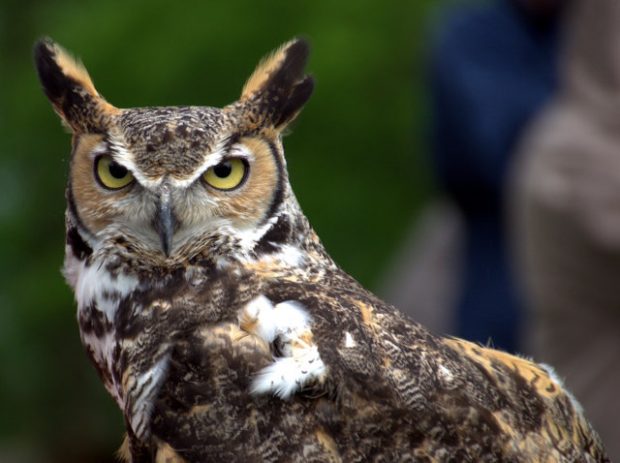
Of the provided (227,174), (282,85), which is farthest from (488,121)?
(227,174)

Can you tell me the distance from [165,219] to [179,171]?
93 mm

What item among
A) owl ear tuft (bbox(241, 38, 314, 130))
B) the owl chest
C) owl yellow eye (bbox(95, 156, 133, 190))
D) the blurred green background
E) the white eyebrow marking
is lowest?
the blurred green background

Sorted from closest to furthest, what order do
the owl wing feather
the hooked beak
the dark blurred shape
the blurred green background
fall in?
the owl wing feather < the hooked beak < the dark blurred shape < the blurred green background

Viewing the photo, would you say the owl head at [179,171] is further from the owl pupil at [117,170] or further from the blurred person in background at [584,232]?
the blurred person in background at [584,232]

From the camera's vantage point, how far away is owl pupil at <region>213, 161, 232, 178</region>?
2219 mm

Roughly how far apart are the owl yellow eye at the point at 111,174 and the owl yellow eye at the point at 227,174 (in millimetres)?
146

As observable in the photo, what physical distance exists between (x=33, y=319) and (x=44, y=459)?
1519mm

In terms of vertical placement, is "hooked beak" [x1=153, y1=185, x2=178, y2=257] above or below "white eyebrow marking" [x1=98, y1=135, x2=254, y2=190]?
below

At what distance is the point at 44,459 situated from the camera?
337 inches

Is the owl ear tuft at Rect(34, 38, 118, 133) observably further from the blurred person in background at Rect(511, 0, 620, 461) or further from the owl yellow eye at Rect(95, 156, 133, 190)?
the blurred person in background at Rect(511, 0, 620, 461)

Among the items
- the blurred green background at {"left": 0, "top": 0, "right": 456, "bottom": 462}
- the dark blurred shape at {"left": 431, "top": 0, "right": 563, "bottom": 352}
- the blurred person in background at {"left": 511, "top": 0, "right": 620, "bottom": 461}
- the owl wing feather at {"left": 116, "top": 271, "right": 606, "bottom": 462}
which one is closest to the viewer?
the owl wing feather at {"left": 116, "top": 271, "right": 606, "bottom": 462}

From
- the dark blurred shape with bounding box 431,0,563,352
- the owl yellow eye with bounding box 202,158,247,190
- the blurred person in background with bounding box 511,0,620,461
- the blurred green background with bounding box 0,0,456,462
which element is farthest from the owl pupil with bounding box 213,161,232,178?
the blurred green background with bounding box 0,0,456,462

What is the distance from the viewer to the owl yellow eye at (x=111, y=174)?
2.21 meters

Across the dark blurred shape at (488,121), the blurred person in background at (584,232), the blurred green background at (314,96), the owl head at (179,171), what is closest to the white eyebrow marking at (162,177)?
the owl head at (179,171)
